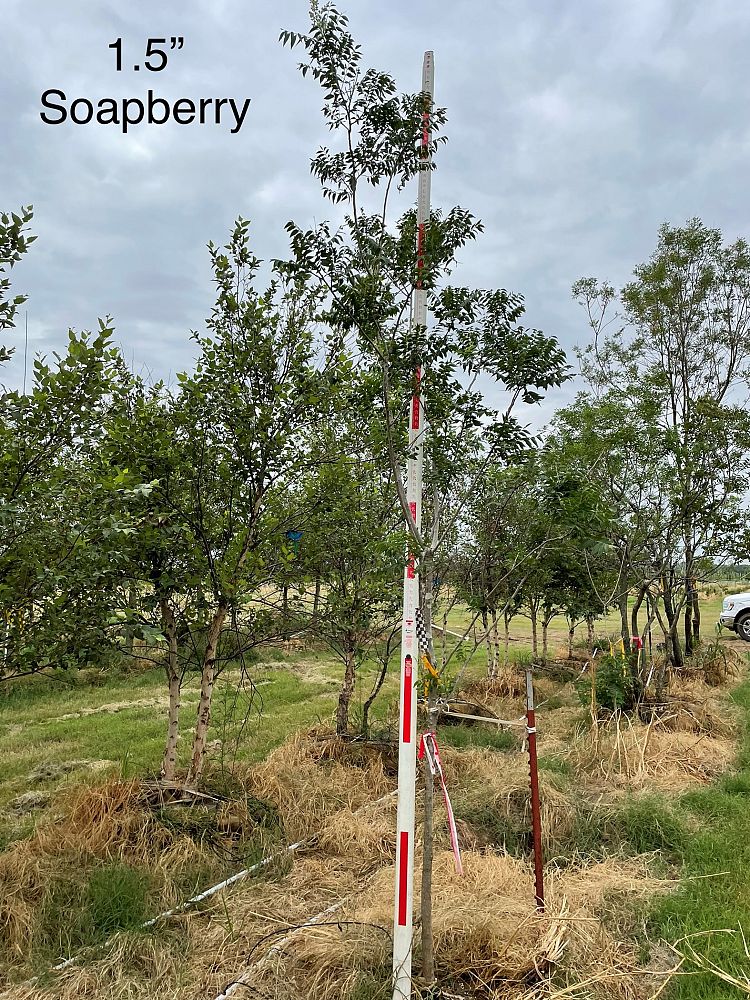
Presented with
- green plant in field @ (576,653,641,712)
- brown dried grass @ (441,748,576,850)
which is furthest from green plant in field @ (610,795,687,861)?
green plant in field @ (576,653,641,712)

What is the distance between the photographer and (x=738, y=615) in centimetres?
1500

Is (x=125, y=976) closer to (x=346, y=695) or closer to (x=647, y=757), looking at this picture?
(x=346, y=695)

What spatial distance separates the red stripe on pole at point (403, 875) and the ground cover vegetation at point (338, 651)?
0.57 meters

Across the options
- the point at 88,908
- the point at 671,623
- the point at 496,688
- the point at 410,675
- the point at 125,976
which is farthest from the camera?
the point at 671,623

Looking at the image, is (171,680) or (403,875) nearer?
(403,875)

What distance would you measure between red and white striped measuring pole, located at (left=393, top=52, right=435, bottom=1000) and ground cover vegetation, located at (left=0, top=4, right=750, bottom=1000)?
0.31 ft

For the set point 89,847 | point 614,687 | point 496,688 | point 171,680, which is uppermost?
point 171,680

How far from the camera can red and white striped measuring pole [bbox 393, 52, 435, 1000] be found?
2758 mm

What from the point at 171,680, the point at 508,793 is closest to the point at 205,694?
the point at 171,680

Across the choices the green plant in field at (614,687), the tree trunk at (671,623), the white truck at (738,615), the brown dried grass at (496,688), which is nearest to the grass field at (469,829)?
the green plant in field at (614,687)

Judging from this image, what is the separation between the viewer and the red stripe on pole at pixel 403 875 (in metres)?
2.72

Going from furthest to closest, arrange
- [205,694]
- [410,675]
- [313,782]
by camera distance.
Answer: [313,782], [205,694], [410,675]

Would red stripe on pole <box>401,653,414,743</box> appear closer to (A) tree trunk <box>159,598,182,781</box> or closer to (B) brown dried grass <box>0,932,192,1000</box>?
(B) brown dried grass <box>0,932,192,1000</box>

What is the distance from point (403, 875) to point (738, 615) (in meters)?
14.9
